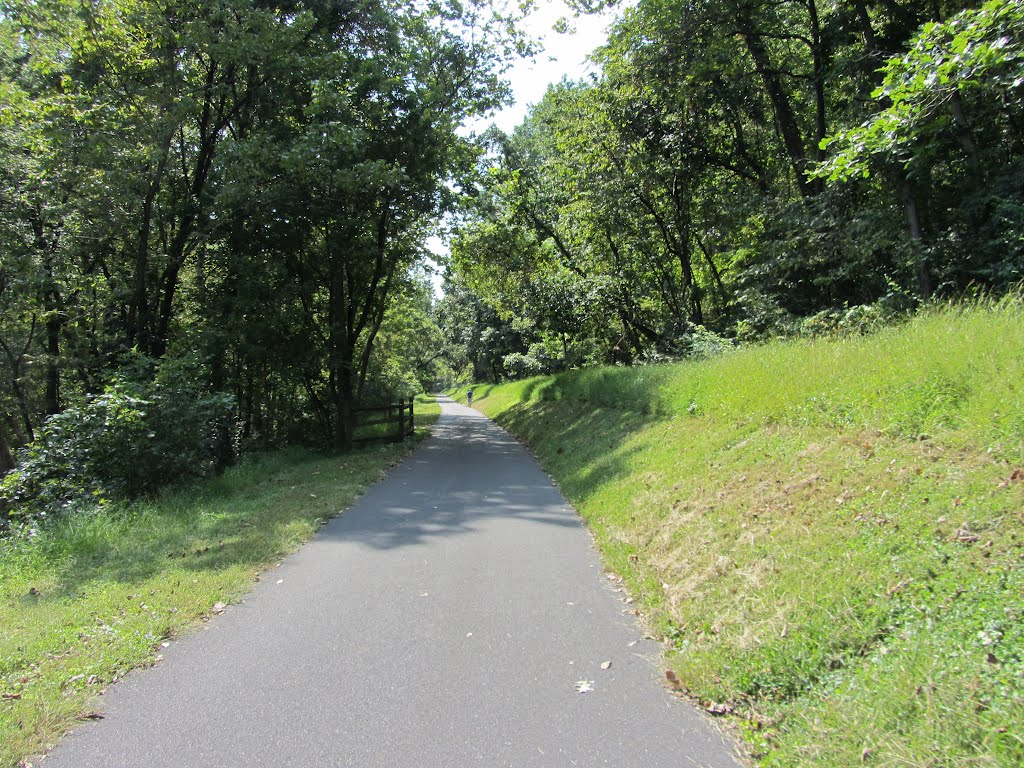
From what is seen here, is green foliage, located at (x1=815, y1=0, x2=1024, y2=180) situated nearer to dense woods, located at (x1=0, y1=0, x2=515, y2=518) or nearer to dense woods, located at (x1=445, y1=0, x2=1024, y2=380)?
dense woods, located at (x1=445, y1=0, x2=1024, y2=380)

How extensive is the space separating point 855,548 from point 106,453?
10.7m

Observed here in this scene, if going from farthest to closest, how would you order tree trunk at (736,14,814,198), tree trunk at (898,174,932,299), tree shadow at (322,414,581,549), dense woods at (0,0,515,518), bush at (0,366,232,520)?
tree trunk at (736,14,814,198), dense woods at (0,0,515,518), tree trunk at (898,174,932,299), bush at (0,366,232,520), tree shadow at (322,414,581,549)

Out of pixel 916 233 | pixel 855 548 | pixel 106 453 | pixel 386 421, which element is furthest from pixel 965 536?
pixel 386 421

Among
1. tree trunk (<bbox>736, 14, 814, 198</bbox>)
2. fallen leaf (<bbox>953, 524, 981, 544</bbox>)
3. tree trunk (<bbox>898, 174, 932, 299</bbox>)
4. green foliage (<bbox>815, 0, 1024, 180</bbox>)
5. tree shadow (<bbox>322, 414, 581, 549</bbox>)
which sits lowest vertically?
tree shadow (<bbox>322, 414, 581, 549</bbox>)

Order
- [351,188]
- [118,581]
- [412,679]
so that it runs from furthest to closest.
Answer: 1. [351,188]
2. [118,581]
3. [412,679]

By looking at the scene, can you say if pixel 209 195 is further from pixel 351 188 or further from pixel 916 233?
pixel 916 233

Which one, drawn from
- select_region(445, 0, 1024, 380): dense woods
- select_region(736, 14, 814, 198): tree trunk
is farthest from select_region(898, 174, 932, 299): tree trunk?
select_region(736, 14, 814, 198): tree trunk

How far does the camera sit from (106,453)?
9.94 meters

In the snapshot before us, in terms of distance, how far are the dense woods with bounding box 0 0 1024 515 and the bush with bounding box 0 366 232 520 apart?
0.04 m

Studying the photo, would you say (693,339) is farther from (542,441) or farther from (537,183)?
(537,183)

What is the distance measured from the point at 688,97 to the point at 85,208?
1454 centimetres

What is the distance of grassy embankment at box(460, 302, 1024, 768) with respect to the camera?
279 centimetres

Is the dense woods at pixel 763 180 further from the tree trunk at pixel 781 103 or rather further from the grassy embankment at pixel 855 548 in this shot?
the grassy embankment at pixel 855 548

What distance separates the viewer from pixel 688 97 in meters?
15.0
